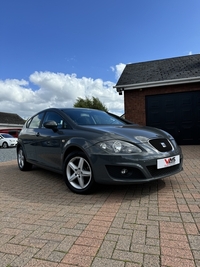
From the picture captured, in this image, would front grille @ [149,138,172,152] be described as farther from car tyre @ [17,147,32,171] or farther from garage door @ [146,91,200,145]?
garage door @ [146,91,200,145]

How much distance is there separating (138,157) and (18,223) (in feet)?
5.57

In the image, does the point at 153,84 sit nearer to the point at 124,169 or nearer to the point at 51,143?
the point at 51,143

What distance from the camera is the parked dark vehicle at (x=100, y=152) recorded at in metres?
2.90

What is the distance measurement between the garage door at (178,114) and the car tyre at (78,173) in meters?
6.90

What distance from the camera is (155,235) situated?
2027mm

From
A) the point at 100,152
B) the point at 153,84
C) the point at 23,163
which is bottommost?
the point at 23,163

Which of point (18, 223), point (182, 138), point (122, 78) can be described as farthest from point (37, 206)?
point (122, 78)

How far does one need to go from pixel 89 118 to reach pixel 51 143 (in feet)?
2.84

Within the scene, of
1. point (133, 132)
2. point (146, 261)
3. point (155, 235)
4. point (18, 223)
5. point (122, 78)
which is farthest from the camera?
point (122, 78)

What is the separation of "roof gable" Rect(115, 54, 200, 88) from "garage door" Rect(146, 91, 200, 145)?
76cm

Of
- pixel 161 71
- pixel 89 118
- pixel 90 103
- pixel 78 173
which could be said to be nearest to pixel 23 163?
pixel 89 118

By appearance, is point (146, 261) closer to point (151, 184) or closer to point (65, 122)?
point (151, 184)

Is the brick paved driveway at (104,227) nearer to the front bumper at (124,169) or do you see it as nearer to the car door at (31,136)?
the front bumper at (124,169)

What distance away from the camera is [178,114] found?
365 inches
